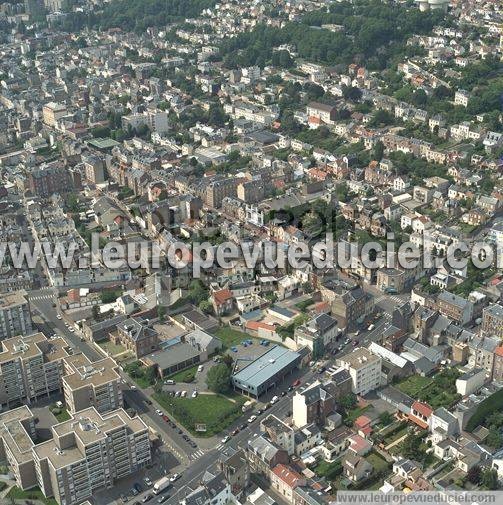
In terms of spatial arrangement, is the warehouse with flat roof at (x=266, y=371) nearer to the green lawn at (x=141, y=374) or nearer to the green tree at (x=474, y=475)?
the green lawn at (x=141, y=374)

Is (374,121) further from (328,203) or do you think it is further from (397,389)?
(397,389)

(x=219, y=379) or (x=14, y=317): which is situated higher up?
(x=14, y=317)

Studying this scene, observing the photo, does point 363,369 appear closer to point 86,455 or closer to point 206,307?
point 206,307

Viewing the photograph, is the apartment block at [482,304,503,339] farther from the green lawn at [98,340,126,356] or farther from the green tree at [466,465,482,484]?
the green lawn at [98,340,126,356]

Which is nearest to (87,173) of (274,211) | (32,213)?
(32,213)

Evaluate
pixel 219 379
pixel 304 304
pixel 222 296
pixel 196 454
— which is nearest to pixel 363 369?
pixel 219 379

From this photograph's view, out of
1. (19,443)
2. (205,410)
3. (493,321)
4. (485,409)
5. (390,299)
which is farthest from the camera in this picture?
(390,299)
